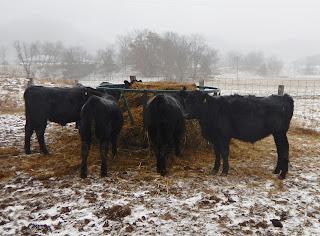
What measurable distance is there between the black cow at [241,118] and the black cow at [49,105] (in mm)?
2527

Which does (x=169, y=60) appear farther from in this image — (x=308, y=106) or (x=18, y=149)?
(x=18, y=149)

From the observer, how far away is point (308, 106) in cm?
1842

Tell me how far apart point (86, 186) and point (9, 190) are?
126cm

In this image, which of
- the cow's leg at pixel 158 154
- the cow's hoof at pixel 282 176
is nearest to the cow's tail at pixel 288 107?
the cow's hoof at pixel 282 176

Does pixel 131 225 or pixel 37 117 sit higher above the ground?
pixel 37 117

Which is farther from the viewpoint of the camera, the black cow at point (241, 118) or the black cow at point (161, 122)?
the black cow at point (241, 118)

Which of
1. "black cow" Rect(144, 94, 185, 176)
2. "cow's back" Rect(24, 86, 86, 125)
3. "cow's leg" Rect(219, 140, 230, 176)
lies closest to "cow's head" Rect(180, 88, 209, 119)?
"black cow" Rect(144, 94, 185, 176)

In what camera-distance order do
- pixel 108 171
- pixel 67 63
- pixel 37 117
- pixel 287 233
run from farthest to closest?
1. pixel 67 63
2. pixel 37 117
3. pixel 108 171
4. pixel 287 233

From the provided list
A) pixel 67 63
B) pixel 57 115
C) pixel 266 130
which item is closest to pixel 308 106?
pixel 266 130

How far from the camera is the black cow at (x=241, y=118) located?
700 centimetres

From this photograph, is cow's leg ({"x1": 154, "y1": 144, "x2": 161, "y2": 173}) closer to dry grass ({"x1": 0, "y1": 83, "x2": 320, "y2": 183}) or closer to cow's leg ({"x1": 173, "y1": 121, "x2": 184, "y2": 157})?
dry grass ({"x1": 0, "y1": 83, "x2": 320, "y2": 183})

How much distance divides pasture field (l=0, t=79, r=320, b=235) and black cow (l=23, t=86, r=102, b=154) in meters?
0.65

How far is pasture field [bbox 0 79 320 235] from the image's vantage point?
16.1ft

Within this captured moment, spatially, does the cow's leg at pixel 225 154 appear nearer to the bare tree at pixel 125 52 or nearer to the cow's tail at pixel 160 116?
the cow's tail at pixel 160 116
